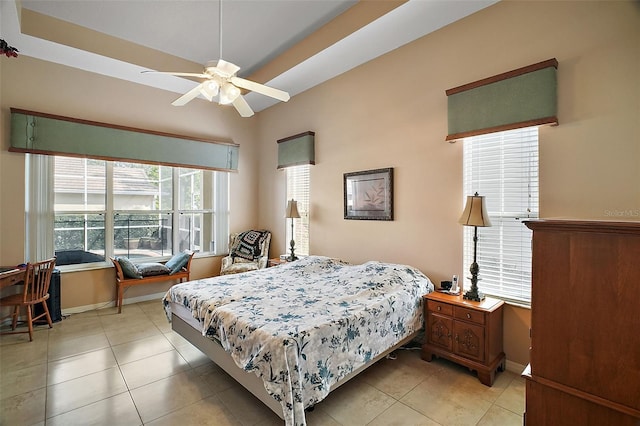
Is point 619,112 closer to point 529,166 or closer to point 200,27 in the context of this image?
point 529,166

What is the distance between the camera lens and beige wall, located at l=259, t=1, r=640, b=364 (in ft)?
6.77

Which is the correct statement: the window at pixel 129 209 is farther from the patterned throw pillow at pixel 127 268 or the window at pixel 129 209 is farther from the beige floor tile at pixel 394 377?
the beige floor tile at pixel 394 377

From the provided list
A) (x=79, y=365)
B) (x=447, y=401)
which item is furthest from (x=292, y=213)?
(x=447, y=401)

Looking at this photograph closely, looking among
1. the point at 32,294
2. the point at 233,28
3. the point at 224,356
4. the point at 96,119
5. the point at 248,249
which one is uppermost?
the point at 233,28

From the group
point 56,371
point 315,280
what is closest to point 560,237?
point 315,280

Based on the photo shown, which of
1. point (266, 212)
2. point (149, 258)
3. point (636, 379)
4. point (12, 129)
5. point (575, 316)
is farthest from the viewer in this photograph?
point (266, 212)

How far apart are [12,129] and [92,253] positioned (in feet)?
5.74

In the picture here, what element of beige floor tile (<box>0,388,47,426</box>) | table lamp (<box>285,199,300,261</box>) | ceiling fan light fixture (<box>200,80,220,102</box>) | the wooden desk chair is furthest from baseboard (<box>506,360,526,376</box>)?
the wooden desk chair

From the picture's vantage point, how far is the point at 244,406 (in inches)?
82.2

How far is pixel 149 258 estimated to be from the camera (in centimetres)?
460

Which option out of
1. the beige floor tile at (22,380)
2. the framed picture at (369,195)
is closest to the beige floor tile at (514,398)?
the framed picture at (369,195)

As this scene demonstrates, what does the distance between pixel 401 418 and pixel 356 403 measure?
0.32 m

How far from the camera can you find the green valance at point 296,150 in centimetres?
431

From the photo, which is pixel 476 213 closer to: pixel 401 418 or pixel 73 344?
pixel 401 418
